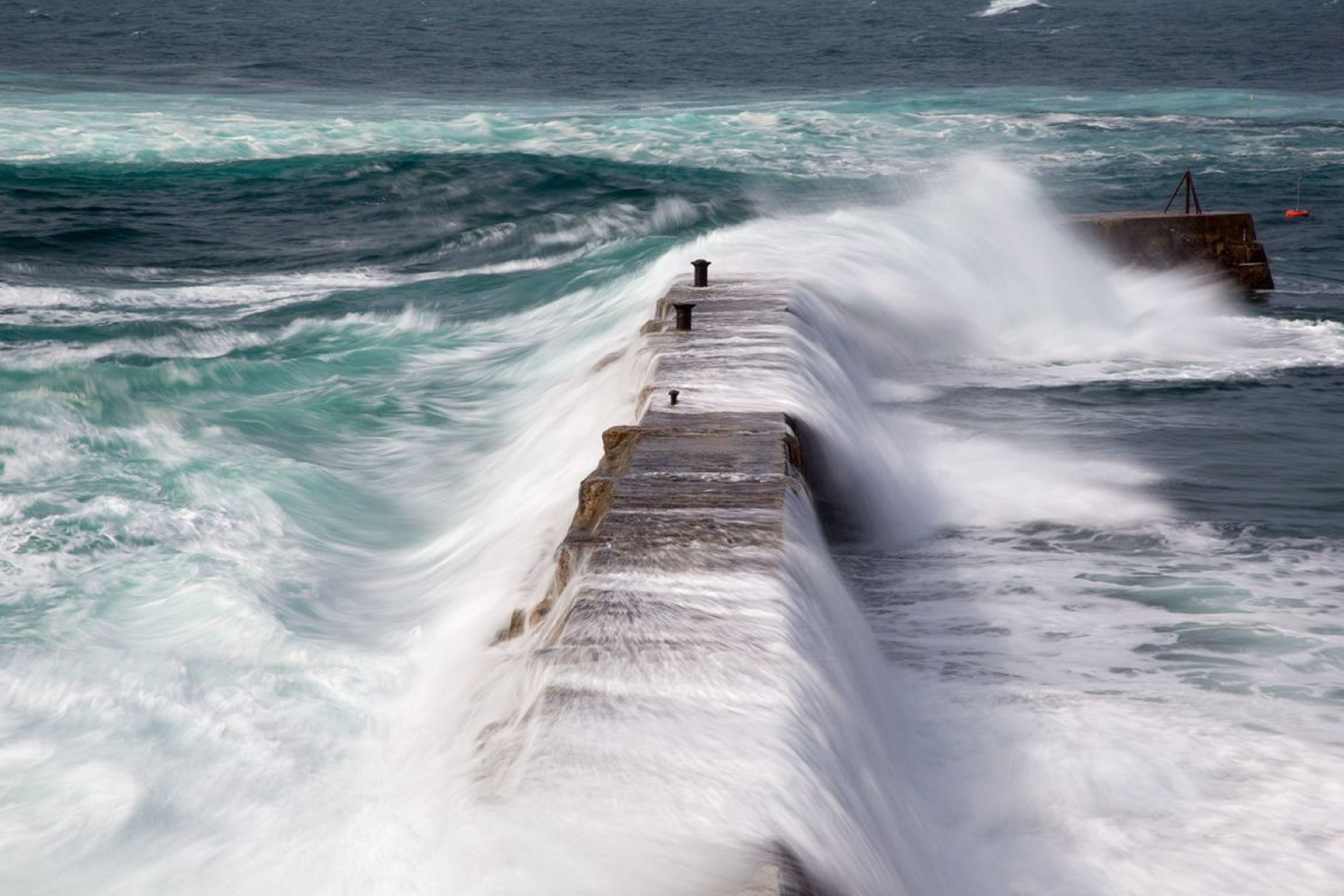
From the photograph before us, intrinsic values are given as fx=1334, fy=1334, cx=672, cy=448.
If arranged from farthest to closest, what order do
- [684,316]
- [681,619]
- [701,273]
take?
[701,273] < [684,316] < [681,619]

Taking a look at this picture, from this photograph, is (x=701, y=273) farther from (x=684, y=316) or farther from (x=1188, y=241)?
(x=1188, y=241)

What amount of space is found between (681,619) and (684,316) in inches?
146

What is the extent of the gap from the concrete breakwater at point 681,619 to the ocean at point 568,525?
0.05 meters

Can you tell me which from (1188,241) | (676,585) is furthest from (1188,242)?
(676,585)

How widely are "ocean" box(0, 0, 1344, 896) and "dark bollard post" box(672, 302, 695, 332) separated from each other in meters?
0.49

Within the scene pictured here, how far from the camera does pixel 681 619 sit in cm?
385

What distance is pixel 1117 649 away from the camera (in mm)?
5082

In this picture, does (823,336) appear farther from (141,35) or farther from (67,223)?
(141,35)

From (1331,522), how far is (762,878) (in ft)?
15.6

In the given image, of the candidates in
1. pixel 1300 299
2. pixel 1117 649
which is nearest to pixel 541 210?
pixel 1300 299

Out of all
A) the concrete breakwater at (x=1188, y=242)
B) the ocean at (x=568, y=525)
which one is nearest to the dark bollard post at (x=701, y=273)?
the ocean at (x=568, y=525)

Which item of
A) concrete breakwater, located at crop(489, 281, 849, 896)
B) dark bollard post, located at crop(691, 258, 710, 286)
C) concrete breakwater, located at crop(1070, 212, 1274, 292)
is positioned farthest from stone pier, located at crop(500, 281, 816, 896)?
concrete breakwater, located at crop(1070, 212, 1274, 292)

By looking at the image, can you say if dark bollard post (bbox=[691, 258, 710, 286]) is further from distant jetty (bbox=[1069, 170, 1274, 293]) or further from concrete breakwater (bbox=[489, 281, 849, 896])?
distant jetty (bbox=[1069, 170, 1274, 293])

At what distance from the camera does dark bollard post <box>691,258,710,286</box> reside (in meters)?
8.35
